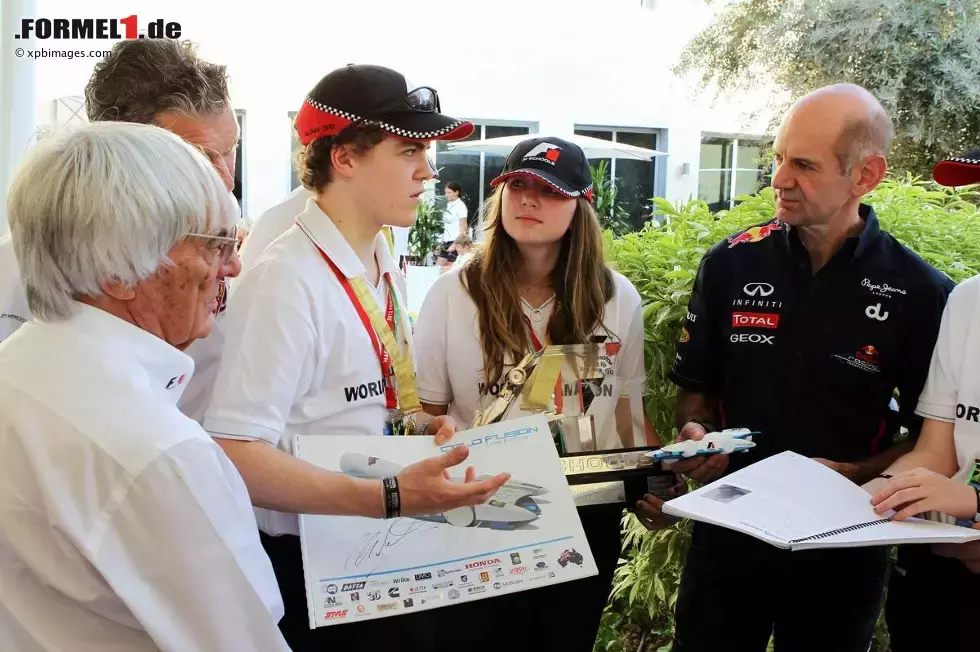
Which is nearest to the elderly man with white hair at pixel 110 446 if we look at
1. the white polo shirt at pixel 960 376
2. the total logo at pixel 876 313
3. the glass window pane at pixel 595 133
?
the white polo shirt at pixel 960 376

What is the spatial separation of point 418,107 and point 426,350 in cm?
82

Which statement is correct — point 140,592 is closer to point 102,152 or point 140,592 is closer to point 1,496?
point 1,496

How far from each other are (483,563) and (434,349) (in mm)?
877

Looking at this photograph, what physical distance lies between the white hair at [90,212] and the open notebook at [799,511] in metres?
1.20

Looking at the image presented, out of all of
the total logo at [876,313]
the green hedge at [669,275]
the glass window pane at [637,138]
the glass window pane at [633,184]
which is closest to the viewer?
the total logo at [876,313]

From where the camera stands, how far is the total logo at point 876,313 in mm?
2473

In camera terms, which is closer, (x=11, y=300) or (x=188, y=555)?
(x=188, y=555)

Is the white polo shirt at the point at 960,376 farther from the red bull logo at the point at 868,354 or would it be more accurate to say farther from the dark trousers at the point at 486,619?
the dark trousers at the point at 486,619

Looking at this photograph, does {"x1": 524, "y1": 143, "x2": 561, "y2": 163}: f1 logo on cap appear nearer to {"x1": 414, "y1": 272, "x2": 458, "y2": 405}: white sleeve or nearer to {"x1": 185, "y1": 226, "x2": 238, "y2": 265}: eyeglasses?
{"x1": 414, "y1": 272, "x2": 458, "y2": 405}: white sleeve

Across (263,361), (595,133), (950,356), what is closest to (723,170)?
(595,133)

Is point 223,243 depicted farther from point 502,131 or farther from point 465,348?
point 502,131

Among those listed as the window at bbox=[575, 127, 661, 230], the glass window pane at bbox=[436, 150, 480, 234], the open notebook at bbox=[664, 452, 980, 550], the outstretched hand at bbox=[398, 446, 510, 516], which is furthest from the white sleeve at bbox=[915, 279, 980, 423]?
the window at bbox=[575, 127, 661, 230]

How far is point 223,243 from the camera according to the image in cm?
152

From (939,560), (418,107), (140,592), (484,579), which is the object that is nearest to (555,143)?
(418,107)
